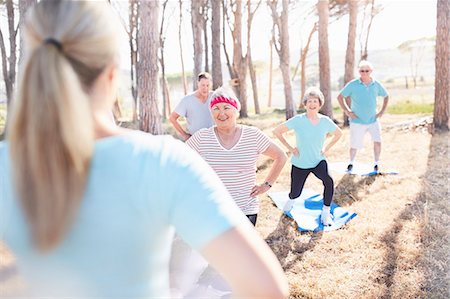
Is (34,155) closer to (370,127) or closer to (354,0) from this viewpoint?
(370,127)

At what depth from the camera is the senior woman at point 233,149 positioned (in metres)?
3.46

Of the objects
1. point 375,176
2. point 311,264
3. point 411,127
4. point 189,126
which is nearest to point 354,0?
point 411,127

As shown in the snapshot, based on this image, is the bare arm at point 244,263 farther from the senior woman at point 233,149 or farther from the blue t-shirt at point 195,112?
the blue t-shirt at point 195,112

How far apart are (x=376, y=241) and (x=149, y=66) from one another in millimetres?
5534

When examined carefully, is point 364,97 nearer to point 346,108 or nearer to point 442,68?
point 346,108

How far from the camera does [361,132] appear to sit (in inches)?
289

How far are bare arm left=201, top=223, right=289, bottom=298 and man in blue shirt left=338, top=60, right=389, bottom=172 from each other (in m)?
6.62

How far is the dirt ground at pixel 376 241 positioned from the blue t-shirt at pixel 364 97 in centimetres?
97

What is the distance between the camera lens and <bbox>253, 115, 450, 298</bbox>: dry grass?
3.57m

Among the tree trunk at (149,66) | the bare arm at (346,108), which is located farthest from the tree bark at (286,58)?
the bare arm at (346,108)

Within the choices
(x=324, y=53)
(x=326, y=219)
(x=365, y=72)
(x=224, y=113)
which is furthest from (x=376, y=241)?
(x=324, y=53)

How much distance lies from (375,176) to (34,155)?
6.84 m

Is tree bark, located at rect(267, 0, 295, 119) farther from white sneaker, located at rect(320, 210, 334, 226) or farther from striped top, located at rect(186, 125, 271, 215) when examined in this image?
striped top, located at rect(186, 125, 271, 215)

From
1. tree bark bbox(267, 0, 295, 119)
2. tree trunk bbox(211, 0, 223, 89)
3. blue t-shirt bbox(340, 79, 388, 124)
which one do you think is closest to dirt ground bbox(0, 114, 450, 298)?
blue t-shirt bbox(340, 79, 388, 124)
